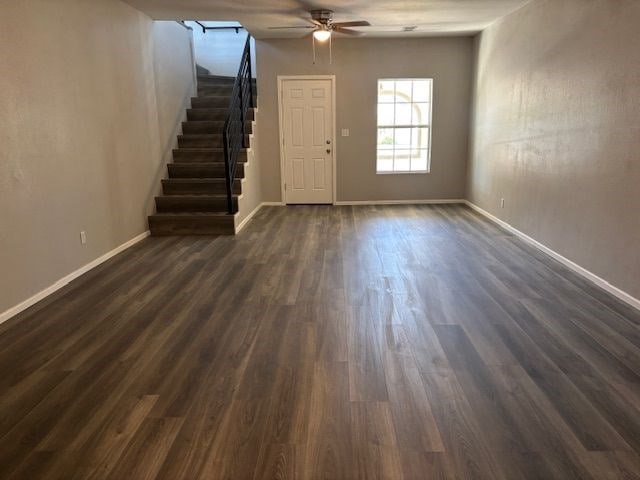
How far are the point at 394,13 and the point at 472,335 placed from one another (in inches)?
176

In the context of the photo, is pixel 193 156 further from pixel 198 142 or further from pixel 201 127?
pixel 201 127

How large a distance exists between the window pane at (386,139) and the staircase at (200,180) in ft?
7.45

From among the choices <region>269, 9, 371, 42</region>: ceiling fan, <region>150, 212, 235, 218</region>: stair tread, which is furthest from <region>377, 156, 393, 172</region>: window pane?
<region>150, 212, 235, 218</region>: stair tread

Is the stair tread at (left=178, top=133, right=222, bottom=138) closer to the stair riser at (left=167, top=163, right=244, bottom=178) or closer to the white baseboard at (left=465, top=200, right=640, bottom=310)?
the stair riser at (left=167, top=163, right=244, bottom=178)

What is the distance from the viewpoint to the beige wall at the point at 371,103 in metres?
7.78

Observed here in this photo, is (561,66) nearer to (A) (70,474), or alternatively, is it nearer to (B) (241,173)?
(B) (241,173)

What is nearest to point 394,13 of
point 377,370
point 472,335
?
point 472,335

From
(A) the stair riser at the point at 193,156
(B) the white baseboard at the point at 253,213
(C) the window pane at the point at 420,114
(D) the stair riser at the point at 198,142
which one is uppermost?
(C) the window pane at the point at 420,114

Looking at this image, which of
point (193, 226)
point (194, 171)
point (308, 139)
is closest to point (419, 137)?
point (308, 139)

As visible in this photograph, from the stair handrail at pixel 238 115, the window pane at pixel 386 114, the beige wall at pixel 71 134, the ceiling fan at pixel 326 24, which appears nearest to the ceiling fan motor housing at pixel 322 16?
the ceiling fan at pixel 326 24

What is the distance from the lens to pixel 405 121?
8.24 meters

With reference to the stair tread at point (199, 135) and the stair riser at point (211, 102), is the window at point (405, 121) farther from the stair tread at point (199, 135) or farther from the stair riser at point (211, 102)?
the stair tread at point (199, 135)

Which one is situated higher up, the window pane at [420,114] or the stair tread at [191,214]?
the window pane at [420,114]

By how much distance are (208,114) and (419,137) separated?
3630 mm
